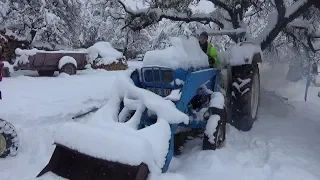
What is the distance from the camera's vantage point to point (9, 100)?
336 inches

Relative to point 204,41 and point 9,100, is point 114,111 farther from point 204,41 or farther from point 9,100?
point 9,100

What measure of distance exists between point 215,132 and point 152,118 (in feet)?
3.43

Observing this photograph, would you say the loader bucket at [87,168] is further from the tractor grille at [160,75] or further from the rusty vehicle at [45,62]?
the rusty vehicle at [45,62]

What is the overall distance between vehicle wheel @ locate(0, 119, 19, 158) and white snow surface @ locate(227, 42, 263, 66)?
3789 mm

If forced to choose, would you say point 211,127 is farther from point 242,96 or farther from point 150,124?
point 242,96

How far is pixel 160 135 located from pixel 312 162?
2.35 meters

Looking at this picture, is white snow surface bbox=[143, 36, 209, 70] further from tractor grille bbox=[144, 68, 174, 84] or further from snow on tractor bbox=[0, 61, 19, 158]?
snow on tractor bbox=[0, 61, 19, 158]

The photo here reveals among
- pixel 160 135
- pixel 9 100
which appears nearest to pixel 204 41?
pixel 160 135

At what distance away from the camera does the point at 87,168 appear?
12.4 feet

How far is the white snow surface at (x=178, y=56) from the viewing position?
479 cm

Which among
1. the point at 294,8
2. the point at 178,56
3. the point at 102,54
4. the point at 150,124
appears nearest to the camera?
the point at 150,124

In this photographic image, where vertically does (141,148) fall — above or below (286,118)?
above

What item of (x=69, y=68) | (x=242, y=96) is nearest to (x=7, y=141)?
(x=242, y=96)

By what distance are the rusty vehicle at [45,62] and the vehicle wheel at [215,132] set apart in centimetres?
1133
